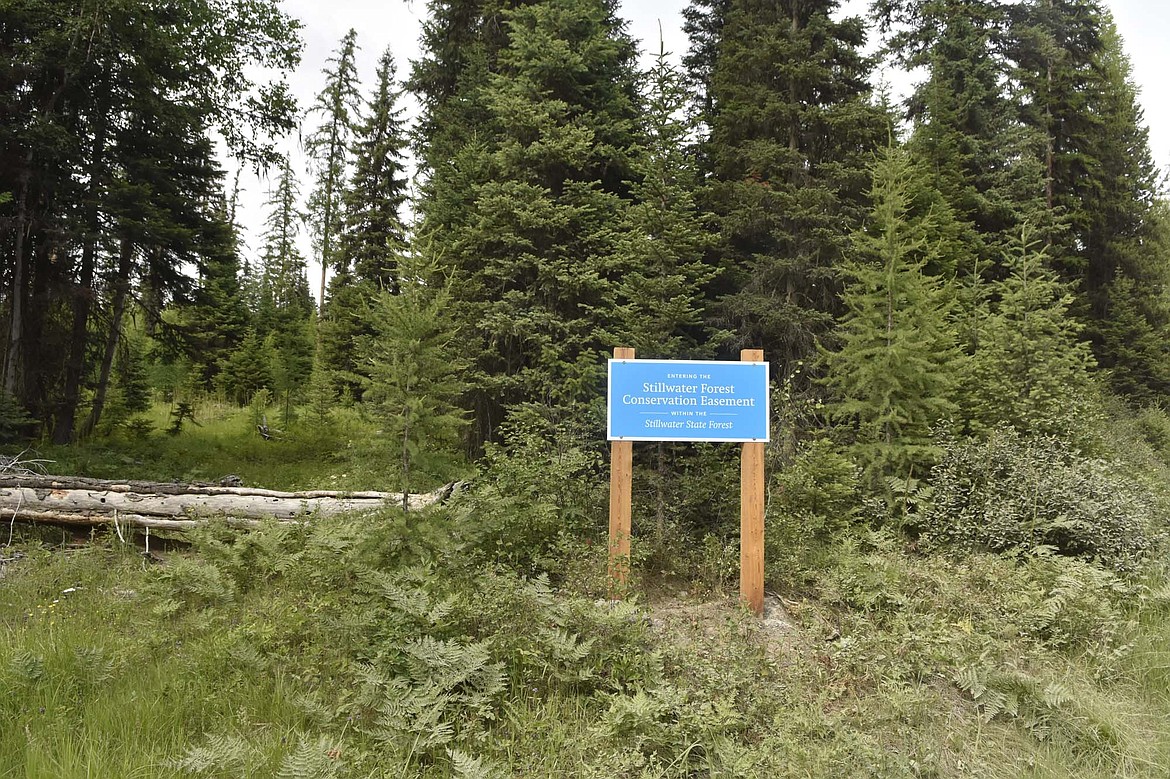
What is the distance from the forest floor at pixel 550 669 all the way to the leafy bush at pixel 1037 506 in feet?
1.97

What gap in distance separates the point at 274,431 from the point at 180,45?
30.3ft

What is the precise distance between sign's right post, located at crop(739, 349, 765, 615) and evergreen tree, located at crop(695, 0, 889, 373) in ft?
19.3

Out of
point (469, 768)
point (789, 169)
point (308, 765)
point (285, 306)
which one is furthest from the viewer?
point (285, 306)

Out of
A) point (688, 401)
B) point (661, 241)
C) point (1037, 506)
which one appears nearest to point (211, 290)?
point (661, 241)

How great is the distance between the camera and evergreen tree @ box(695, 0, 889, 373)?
36.2 feet

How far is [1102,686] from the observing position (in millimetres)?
4410

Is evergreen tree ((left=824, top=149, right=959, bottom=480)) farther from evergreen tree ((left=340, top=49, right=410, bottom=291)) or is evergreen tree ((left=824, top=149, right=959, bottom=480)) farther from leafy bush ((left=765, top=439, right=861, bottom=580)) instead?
evergreen tree ((left=340, top=49, right=410, bottom=291))

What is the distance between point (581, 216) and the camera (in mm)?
10164

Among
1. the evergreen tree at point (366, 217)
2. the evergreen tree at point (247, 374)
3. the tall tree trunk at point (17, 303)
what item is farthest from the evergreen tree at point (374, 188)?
the tall tree trunk at point (17, 303)

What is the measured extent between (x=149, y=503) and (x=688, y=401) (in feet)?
22.2

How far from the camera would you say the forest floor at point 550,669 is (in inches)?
132

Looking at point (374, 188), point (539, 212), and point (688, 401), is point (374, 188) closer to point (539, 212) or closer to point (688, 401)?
point (539, 212)

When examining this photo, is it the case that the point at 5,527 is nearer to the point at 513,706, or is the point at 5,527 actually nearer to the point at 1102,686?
the point at 513,706

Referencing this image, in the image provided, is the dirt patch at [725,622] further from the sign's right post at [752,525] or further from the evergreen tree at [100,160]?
the evergreen tree at [100,160]
